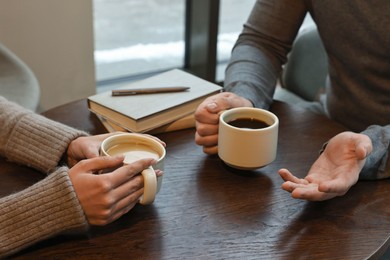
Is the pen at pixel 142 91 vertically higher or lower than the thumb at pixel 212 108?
lower

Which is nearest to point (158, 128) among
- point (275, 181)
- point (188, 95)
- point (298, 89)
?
point (188, 95)

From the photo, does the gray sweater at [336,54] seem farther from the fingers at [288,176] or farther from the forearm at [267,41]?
the fingers at [288,176]

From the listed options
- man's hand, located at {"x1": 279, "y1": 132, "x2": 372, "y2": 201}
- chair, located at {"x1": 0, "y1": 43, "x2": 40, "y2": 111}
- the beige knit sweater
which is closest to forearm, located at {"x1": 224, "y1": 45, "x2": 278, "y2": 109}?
man's hand, located at {"x1": 279, "y1": 132, "x2": 372, "y2": 201}

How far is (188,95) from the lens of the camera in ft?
3.92

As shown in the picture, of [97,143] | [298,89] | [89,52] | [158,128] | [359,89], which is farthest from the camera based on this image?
[89,52]

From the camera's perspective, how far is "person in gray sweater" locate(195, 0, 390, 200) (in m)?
1.08

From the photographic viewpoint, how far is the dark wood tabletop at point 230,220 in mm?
819

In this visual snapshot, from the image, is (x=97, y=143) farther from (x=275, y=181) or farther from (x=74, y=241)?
(x=275, y=181)

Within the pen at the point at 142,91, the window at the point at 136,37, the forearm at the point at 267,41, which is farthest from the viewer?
the window at the point at 136,37

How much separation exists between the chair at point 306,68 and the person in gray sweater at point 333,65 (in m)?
0.29

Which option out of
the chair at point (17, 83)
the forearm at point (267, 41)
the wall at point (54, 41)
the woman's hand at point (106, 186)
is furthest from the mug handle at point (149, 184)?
the wall at point (54, 41)

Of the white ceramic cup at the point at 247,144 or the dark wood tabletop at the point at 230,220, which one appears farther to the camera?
the white ceramic cup at the point at 247,144

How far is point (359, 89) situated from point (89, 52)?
1157mm

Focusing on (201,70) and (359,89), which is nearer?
(359,89)
